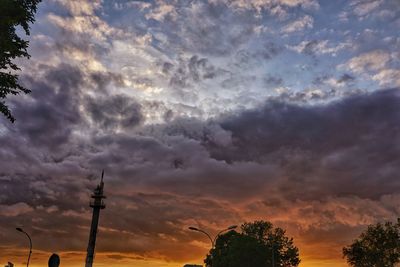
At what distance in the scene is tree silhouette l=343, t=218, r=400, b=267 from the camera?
2948 inches

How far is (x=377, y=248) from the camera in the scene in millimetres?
77000

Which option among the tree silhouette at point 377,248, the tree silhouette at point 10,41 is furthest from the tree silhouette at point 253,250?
the tree silhouette at point 10,41

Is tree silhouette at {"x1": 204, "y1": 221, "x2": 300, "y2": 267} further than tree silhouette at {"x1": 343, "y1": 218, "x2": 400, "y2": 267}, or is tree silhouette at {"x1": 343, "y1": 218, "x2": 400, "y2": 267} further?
tree silhouette at {"x1": 204, "y1": 221, "x2": 300, "y2": 267}

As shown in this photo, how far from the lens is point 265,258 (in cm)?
9244

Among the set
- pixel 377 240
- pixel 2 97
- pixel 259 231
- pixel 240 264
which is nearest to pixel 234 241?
pixel 240 264

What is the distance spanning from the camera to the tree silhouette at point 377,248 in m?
74.9

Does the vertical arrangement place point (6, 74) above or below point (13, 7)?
below

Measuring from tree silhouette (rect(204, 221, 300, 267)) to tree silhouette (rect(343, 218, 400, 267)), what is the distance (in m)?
15.1

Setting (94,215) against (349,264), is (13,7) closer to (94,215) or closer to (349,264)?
(94,215)

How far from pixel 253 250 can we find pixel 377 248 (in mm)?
24323

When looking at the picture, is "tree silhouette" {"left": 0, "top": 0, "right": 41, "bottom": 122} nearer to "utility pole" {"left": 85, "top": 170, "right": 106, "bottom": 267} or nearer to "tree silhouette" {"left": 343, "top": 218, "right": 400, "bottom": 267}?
"utility pole" {"left": 85, "top": 170, "right": 106, "bottom": 267}

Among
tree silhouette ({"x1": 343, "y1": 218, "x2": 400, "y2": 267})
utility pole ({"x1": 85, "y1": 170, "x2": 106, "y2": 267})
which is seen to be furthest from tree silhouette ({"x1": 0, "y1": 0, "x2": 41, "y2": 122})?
tree silhouette ({"x1": 343, "y1": 218, "x2": 400, "y2": 267})

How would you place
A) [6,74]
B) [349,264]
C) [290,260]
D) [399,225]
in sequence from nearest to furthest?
[6,74] → [399,225] → [349,264] → [290,260]

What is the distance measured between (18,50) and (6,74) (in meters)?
1.71
